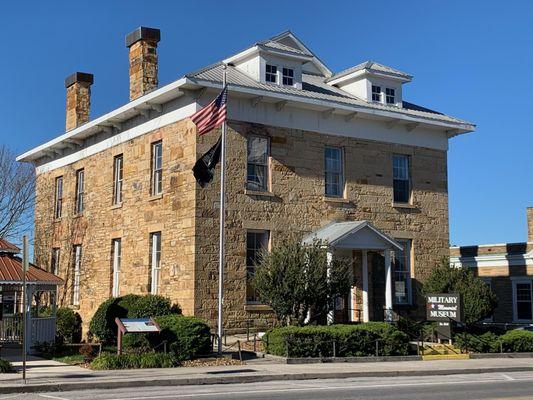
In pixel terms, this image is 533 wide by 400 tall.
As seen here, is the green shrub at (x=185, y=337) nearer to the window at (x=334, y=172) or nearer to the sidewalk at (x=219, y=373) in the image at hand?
the sidewalk at (x=219, y=373)

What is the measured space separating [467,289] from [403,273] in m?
3.03

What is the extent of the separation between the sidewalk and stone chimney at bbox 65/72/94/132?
15177mm

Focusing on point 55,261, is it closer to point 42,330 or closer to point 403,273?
point 42,330

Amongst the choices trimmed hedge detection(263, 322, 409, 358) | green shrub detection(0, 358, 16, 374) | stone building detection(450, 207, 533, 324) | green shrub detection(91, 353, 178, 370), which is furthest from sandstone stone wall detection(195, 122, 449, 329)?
stone building detection(450, 207, 533, 324)

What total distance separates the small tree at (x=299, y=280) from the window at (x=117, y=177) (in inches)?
352

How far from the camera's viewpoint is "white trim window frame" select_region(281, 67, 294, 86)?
2780 cm

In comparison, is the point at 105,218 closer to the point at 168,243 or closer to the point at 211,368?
the point at 168,243

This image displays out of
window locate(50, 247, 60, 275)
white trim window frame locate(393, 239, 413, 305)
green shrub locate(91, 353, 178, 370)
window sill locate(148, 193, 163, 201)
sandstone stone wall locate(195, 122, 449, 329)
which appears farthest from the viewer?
window locate(50, 247, 60, 275)

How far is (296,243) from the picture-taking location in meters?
22.7

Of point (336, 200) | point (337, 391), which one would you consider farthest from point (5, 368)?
point (336, 200)

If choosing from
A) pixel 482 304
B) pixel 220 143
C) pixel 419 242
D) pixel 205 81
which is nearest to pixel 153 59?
pixel 205 81

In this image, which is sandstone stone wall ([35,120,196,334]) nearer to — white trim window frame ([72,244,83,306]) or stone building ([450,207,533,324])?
white trim window frame ([72,244,83,306])

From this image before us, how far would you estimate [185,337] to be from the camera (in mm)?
20172

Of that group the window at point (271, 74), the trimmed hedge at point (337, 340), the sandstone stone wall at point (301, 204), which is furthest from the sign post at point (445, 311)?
the window at point (271, 74)
